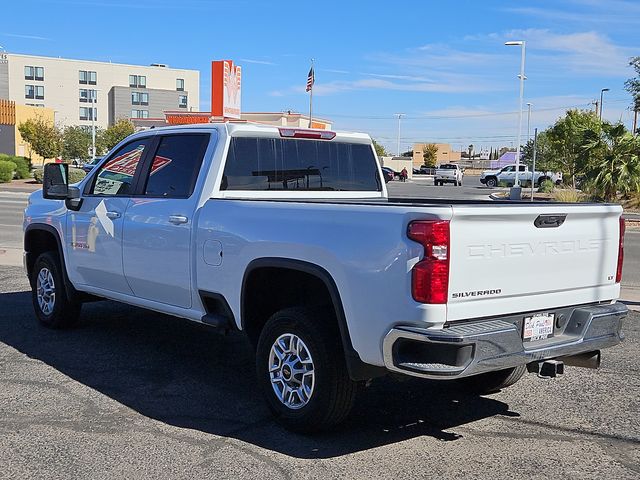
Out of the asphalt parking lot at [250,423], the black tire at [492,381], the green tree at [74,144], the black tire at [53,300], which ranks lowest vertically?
the asphalt parking lot at [250,423]

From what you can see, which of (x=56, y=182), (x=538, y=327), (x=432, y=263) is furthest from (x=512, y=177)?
(x=432, y=263)

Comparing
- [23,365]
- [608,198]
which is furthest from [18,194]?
[23,365]

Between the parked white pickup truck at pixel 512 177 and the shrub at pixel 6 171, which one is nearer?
the shrub at pixel 6 171

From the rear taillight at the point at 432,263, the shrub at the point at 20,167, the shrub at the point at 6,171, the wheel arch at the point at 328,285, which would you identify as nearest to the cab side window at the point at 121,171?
the wheel arch at the point at 328,285

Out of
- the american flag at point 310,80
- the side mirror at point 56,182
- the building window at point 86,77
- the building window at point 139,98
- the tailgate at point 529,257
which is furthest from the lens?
the building window at point 139,98

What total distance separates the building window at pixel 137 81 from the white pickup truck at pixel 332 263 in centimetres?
11299

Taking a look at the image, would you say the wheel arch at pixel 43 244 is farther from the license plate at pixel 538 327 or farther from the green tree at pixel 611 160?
the green tree at pixel 611 160

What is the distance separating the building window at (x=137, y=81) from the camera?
11438 centimetres

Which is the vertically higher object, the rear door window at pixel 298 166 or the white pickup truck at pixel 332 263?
the rear door window at pixel 298 166

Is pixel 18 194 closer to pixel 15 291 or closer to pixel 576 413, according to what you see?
pixel 15 291

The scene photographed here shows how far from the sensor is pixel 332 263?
4.45 metres

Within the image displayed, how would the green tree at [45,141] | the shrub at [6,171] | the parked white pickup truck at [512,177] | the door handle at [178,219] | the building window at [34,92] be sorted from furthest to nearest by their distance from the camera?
the building window at [34,92], the green tree at [45,141], the parked white pickup truck at [512,177], the shrub at [6,171], the door handle at [178,219]

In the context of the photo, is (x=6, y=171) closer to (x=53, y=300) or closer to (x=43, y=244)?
(x=43, y=244)

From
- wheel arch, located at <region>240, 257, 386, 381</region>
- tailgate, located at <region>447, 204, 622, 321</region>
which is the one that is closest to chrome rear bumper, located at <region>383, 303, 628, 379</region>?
tailgate, located at <region>447, 204, 622, 321</region>
